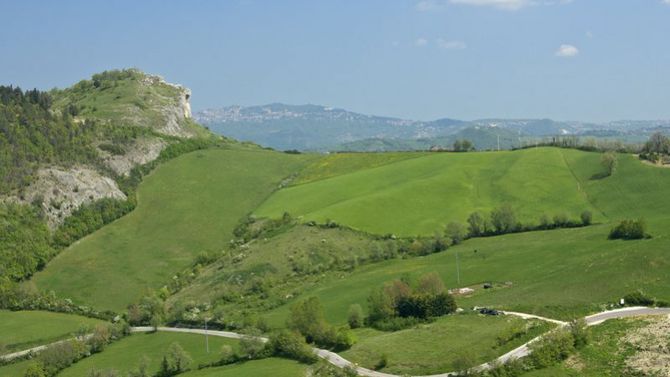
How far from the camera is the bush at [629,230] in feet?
352

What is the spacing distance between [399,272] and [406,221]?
1140 inches

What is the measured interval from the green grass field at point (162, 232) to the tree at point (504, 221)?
188ft

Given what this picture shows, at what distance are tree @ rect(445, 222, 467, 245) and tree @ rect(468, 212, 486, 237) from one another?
2.35 m

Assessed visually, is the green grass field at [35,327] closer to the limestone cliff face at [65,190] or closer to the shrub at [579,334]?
the limestone cliff face at [65,190]

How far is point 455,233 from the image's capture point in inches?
5039

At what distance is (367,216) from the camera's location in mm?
144250

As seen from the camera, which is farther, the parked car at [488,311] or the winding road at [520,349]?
the parked car at [488,311]

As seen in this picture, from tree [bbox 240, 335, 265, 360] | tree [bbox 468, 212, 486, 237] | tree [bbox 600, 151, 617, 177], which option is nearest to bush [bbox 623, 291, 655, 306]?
tree [bbox 240, 335, 265, 360]

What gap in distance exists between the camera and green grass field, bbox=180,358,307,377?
74781 mm

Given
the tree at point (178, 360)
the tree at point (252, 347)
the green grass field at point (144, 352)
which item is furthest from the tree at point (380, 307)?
the tree at point (178, 360)

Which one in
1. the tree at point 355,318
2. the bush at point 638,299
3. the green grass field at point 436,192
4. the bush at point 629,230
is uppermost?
the green grass field at point 436,192

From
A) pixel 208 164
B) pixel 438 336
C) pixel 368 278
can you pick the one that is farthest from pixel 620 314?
pixel 208 164

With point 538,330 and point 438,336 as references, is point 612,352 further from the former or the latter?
point 438,336

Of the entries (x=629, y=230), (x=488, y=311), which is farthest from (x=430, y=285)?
(x=629, y=230)
